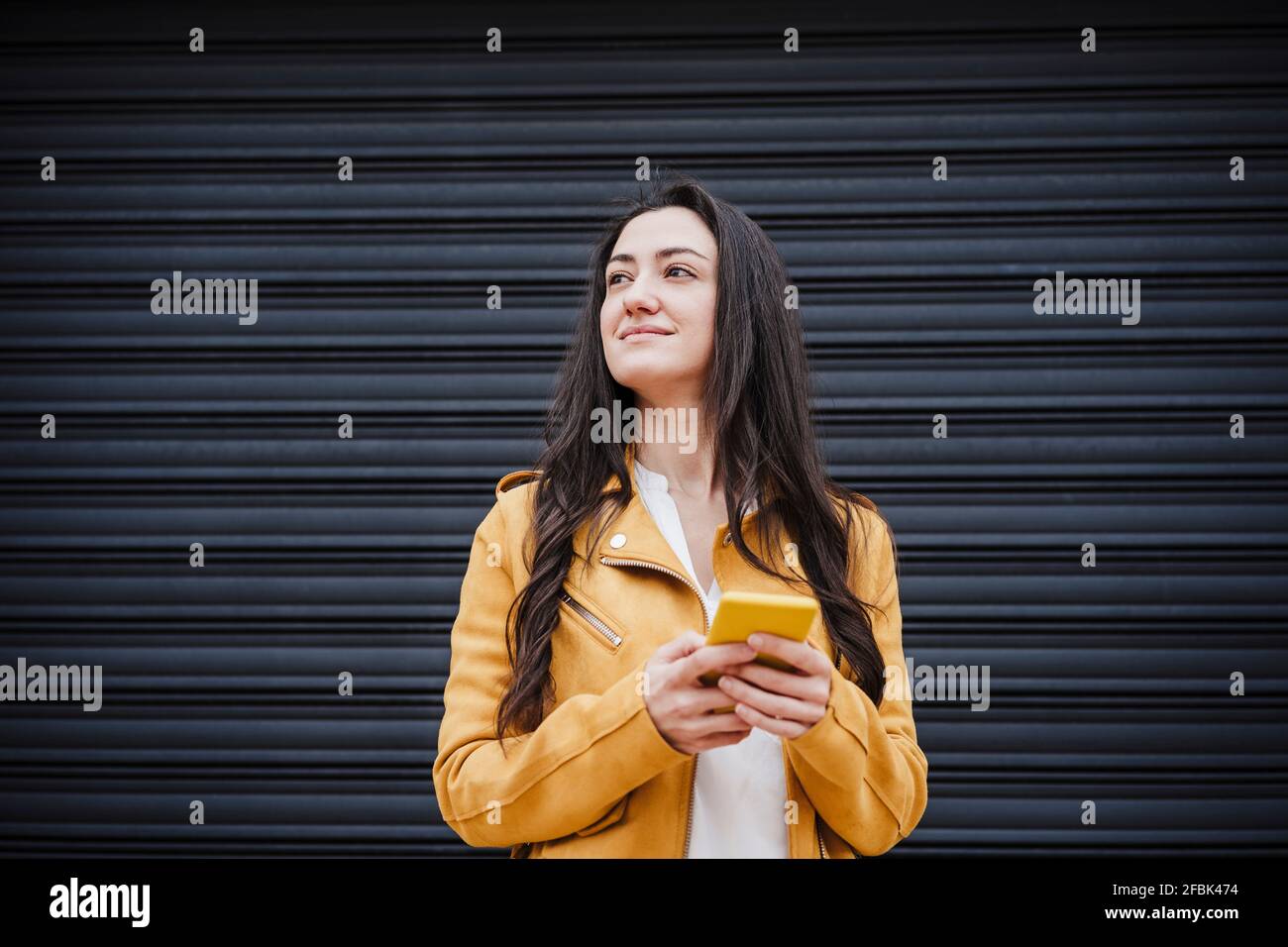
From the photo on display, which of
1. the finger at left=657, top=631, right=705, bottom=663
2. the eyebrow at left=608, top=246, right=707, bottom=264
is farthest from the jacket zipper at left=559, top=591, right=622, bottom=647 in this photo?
the eyebrow at left=608, top=246, right=707, bottom=264

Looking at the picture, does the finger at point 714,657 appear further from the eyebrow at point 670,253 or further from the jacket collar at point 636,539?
the eyebrow at point 670,253

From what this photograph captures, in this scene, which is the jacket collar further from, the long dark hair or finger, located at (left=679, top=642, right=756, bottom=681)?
finger, located at (left=679, top=642, right=756, bottom=681)

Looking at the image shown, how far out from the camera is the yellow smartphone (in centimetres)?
142

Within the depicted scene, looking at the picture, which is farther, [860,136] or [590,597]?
[860,136]

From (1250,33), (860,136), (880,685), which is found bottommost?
(880,685)

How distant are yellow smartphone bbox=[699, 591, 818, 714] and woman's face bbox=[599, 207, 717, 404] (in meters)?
0.64

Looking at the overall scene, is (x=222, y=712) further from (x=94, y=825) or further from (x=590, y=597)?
(x=590, y=597)

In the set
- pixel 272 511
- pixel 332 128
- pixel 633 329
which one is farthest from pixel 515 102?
pixel 633 329

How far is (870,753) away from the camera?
176 cm

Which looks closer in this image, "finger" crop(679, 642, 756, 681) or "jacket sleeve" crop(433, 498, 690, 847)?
"finger" crop(679, 642, 756, 681)

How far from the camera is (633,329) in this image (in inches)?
77.4

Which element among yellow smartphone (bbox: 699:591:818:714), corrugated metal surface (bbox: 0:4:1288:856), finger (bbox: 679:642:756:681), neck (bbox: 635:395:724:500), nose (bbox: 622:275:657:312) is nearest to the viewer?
yellow smartphone (bbox: 699:591:818:714)

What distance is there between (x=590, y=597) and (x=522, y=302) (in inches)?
103

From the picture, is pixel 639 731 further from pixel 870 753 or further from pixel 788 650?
pixel 870 753
